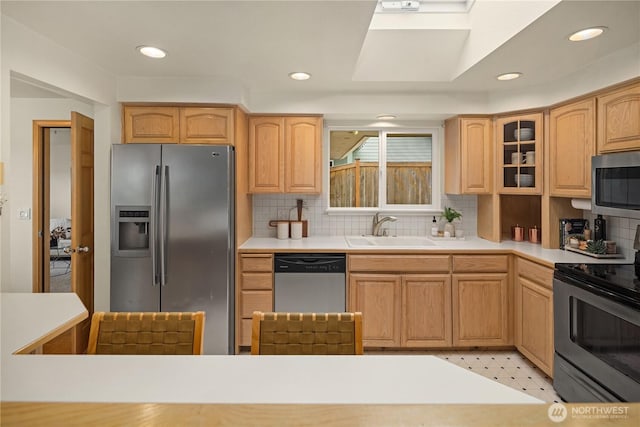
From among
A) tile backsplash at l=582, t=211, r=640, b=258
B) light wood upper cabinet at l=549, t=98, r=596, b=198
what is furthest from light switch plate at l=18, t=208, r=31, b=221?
tile backsplash at l=582, t=211, r=640, b=258

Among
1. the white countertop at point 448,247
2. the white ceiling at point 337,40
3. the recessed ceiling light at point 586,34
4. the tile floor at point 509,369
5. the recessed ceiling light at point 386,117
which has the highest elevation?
the white ceiling at point 337,40

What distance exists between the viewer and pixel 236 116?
312 centimetres

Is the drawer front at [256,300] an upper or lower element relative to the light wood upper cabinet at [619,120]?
lower

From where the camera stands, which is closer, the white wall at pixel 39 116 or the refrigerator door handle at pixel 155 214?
the white wall at pixel 39 116

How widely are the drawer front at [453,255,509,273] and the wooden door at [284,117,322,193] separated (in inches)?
54.8

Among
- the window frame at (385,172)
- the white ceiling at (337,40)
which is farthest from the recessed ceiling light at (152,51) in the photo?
the window frame at (385,172)

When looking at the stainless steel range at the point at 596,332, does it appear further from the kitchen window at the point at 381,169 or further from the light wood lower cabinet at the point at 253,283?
the light wood lower cabinet at the point at 253,283

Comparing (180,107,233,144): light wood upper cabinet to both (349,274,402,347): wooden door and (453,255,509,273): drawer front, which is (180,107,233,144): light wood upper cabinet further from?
(453,255,509,273): drawer front

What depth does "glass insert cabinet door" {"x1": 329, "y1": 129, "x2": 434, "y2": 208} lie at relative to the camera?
156 inches

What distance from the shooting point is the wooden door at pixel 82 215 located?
274cm

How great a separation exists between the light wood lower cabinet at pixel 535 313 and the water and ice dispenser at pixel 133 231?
114 inches

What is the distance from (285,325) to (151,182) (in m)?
1.97

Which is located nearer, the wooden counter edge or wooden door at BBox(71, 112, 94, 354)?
the wooden counter edge

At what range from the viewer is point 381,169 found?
3.96 metres
